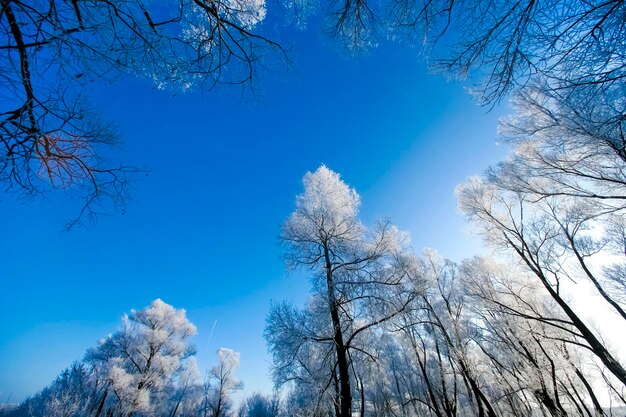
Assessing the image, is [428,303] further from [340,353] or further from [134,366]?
[134,366]

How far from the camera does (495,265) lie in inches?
394

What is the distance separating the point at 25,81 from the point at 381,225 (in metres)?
7.19

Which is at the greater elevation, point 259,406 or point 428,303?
point 428,303

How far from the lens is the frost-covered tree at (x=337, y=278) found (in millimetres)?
6137

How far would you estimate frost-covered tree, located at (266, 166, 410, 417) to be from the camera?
20.1 ft

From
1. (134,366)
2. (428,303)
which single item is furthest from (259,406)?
(428,303)

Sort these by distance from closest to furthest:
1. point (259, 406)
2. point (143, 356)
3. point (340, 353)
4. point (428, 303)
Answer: point (340, 353) < point (428, 303) < point (143, 356) < point (259, 406)

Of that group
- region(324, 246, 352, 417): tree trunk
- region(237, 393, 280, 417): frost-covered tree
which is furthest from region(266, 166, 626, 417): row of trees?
region(237, 393, 280, 417): frost-covered tree

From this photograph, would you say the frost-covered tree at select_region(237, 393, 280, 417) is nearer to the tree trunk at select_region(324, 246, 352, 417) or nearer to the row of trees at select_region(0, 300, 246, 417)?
the row of trees at select_region(0, 300, 246, 417)

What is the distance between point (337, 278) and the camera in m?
6.83

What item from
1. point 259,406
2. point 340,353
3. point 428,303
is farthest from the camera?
point 259,406

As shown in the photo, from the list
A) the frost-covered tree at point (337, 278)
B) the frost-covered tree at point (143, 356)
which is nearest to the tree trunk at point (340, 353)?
the frost-covered tree at point (337, 278)

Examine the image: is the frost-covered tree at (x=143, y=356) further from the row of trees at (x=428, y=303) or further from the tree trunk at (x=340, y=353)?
the tree trunk at (x=340, y=353)

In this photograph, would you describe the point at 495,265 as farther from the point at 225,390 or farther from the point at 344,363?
the point at 225,390
